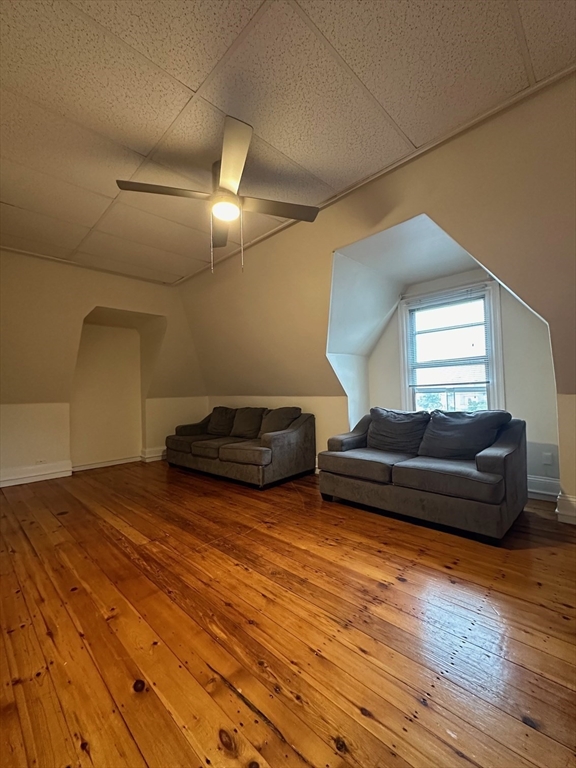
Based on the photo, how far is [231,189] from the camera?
1.98m

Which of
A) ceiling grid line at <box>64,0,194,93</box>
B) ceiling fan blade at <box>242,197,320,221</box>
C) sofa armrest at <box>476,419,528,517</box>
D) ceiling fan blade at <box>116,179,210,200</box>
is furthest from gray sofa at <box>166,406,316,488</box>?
ceiling grid line at <box>64,0,194,93</box>

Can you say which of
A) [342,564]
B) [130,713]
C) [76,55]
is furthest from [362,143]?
[130,713]

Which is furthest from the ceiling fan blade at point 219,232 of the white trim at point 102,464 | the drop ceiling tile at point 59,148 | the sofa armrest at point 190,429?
the white trim at point 102,464

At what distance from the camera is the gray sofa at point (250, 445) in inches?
157

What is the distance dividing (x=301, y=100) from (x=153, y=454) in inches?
211

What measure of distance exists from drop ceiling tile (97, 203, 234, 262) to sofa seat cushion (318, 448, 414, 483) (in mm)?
2478

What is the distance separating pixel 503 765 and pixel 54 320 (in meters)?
5.05

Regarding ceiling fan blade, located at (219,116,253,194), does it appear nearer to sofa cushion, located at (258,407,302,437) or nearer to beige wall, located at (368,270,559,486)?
beige wall, located at (368,270,559,486)

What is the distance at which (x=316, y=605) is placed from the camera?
177cm

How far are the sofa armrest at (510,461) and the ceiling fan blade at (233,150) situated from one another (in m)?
2.53

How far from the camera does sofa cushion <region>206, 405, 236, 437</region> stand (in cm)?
541

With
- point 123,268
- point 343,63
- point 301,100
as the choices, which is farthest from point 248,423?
point 343,63

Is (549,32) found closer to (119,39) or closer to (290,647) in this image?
(119,39)

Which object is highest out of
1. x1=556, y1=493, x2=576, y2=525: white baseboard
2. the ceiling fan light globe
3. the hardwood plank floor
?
the ceiling fan light globe
